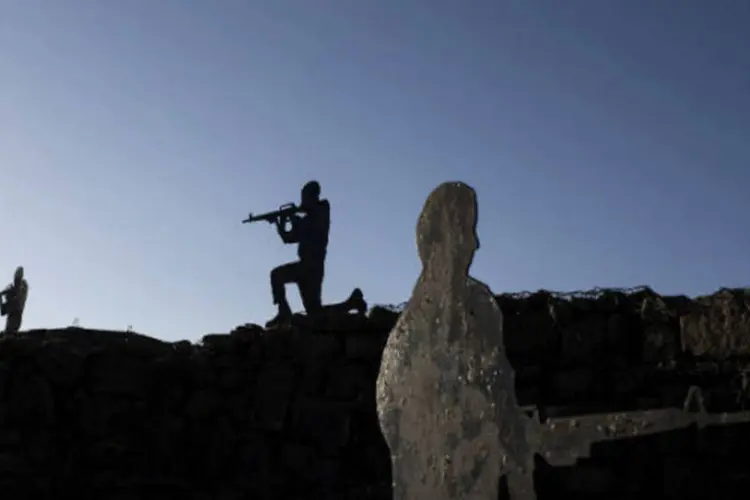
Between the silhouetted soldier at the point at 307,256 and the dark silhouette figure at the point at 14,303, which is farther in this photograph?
the dark silhouette figure at the point at 14,303

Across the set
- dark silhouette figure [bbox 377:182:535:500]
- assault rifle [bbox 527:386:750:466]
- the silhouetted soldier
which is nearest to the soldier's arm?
the silhouetted soldier

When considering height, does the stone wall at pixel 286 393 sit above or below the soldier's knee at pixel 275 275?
below

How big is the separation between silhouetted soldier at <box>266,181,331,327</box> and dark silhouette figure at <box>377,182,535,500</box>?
587 centimetres

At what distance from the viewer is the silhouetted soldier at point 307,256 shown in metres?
8.87

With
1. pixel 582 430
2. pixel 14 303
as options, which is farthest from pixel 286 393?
pixel 14 303

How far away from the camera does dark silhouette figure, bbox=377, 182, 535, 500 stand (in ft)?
8.02

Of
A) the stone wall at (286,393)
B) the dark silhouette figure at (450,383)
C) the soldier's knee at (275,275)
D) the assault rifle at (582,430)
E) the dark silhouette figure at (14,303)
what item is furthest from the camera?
the dark silhouette figure at (14,303)

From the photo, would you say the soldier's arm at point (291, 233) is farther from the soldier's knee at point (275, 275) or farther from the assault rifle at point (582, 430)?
the assault rifle at point (582, 430)

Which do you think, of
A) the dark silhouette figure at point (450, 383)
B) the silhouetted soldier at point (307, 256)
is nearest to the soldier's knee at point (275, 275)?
the silhouetted soldier at point (307, 256)

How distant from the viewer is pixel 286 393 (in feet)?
26.5

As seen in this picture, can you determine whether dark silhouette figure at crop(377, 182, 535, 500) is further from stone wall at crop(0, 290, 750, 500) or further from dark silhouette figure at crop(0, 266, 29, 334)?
dark silhouette figure at crop(0, 266, 29, 334)

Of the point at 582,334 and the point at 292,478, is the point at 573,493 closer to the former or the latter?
the point at 582,334

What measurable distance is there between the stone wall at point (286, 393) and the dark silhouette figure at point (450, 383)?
12.6ft

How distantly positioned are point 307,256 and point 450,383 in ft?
21.2
